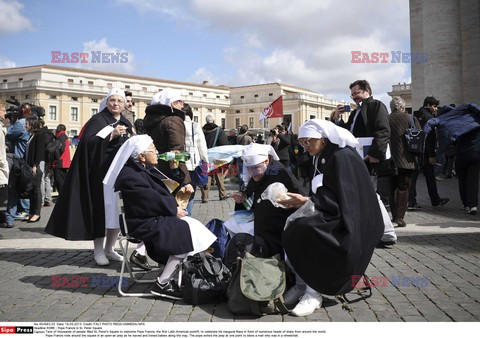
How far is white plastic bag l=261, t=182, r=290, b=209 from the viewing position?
156 inches

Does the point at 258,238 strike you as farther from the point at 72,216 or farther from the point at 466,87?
the point at 466,87

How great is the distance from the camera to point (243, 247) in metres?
4.36

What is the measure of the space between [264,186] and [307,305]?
1.28m

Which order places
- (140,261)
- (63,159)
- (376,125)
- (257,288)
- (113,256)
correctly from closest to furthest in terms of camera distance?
(257,288), (140,261), (113,256), (376,125), (63,159)

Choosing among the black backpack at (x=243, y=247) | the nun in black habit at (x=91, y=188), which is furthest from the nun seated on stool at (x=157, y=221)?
the nun in black habit at (x=91, y=188)

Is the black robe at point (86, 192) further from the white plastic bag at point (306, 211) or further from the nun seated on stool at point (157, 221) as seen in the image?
the white plastic bag at point (306, 211)

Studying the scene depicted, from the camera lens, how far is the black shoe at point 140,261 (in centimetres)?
525

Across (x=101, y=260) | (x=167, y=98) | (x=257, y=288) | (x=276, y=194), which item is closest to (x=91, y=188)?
(x=101, y=260)

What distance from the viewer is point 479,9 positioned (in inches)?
747

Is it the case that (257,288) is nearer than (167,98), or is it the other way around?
(257,288)

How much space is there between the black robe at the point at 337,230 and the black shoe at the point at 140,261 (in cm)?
215

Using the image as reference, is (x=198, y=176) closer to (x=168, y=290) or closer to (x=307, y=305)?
(x=168, y=290)

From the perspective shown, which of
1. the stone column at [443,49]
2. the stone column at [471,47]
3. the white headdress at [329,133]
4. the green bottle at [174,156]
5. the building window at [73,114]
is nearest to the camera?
the white headdress at [329,133]

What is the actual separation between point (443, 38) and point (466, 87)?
3.55 meters
